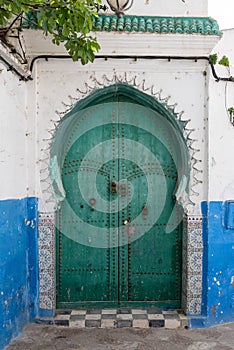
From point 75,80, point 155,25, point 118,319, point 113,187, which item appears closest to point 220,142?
point 113,187

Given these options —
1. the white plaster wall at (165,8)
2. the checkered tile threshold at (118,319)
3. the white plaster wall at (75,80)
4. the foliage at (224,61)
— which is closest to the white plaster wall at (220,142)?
the foliage at (224,61)

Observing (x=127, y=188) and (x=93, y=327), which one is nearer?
(x=93, y=327)

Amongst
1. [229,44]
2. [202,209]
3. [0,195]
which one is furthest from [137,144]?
[0,195]

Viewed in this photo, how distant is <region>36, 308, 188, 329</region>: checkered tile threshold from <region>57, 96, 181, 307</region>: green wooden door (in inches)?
Answer: 7.4

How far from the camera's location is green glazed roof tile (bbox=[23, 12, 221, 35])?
4.50 metres

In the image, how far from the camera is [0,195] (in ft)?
12.6

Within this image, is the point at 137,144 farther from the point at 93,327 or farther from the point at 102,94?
the point at 93,327

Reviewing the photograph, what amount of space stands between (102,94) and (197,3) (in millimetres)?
1292

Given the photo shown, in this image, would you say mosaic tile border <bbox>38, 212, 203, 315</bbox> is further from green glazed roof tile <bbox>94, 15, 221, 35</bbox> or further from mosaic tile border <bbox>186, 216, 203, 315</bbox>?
green glazed roof tile <bbox>94, 15, 221, 35</bbox>

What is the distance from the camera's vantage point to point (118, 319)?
15.5 feet

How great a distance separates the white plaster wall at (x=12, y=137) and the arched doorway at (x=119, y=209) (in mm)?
564

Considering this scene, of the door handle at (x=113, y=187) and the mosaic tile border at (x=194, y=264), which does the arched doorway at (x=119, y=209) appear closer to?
the door handle at (x=113, y=187)

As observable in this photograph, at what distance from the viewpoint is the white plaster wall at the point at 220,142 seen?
4773 millimetres

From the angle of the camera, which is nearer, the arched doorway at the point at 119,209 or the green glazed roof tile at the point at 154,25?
the green glazed roof tile at the point at 154,25
